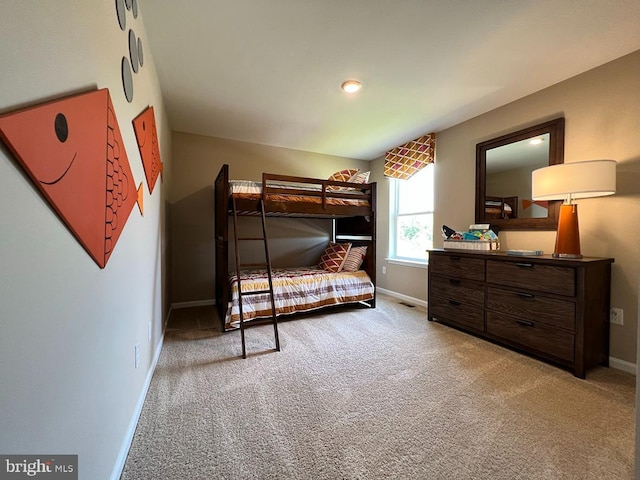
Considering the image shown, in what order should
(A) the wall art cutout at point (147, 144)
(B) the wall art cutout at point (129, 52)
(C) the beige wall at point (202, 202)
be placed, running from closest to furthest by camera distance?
(B) the wall art cutout at point (129, 52), (A) the wall art cutout at point (147, 144), (C) the beige wall at point (202, 202)

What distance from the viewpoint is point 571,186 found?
1978 millimetres

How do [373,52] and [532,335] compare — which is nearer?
[373,52]

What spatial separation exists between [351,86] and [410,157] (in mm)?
1718

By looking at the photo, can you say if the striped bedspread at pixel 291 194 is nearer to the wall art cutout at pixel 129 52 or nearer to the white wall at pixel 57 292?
the wall art cutout at pixel 129 52

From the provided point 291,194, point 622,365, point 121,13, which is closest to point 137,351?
point 121,13

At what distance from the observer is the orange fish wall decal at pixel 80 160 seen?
23.0 inches

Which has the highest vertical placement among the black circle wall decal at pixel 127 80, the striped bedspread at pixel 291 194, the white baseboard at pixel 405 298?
the black circle wall decal at pixel 127 80

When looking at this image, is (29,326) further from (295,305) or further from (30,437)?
(295,305)

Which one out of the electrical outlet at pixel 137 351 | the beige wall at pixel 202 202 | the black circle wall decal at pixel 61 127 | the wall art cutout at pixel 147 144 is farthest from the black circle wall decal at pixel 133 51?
the beige wall at pixel 202 202

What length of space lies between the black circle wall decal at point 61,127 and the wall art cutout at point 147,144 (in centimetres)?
87

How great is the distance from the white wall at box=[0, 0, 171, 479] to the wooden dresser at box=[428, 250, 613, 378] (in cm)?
276

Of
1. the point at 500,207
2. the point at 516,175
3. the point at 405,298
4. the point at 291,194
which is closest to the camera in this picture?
the point at 516,175

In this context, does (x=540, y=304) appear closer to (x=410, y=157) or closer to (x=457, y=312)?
(x=457, y=312)

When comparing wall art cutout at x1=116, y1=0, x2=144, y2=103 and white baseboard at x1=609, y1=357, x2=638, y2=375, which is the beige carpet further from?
wall art cutout at x1=116, y1=0, x2=144, y2=103
